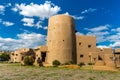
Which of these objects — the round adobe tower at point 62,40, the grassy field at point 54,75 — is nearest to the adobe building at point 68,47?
the round adobe tower at point 62,40

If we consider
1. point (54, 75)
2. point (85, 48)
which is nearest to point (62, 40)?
point (85, 48)

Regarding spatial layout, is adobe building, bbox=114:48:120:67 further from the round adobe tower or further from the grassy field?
the grassy field

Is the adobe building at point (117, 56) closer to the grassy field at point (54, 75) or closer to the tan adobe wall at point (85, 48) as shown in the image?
the tan adobe wall at point (85, 48)

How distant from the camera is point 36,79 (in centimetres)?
1659

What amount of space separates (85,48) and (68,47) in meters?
5.29

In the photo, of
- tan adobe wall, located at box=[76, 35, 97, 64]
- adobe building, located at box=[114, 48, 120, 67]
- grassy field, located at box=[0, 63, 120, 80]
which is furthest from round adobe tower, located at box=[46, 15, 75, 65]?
grassy field, located at box=[0, 63, 120, 80]

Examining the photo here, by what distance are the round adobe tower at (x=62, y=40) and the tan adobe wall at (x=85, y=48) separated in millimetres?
2013

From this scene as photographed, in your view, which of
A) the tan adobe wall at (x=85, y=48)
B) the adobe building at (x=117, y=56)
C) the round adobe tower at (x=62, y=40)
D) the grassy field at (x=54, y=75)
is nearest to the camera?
the grassy field at (x=54, y=75)

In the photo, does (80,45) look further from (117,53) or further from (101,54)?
(117,53)

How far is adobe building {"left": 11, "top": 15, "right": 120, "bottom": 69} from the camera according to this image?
47125mm

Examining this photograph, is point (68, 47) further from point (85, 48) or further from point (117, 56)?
point (117, 56)

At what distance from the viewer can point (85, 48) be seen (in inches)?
1967

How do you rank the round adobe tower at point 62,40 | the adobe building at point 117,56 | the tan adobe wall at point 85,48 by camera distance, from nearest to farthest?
the round adobe tower at point 62,40, the tan adobe wall at point 85,48, the adobe building at point 117,56

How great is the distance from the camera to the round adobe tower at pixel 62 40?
4703 centimetres
